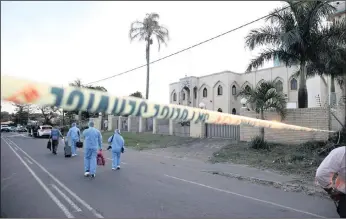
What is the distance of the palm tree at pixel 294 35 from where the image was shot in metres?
14.5

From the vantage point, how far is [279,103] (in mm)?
15727

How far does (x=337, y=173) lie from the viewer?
3635 millimetres

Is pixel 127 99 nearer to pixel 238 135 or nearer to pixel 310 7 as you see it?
pixel 310 7

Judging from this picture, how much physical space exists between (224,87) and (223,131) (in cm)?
1750

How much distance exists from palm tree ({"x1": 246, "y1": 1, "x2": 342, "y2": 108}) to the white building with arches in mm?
14692

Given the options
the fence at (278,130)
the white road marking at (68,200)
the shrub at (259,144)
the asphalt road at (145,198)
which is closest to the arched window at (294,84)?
the fence at (278,130)

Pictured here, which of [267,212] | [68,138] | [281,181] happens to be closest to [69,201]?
[267,212]

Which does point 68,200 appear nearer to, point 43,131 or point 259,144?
point 259,144

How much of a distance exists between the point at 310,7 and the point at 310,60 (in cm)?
251

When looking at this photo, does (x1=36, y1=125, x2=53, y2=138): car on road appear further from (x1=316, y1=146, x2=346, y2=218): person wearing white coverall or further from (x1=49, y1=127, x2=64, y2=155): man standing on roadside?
(x1=316, y1=146, x2=346, y2=218): person wearing white coverall

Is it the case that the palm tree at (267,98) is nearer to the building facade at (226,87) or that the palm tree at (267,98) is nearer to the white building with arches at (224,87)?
the building facade at (226,87)

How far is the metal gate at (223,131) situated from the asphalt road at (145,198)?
396 inches

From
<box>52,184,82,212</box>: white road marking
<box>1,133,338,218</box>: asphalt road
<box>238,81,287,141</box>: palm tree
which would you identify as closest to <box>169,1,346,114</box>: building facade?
<box>238,81,287,141</box>: palm tree

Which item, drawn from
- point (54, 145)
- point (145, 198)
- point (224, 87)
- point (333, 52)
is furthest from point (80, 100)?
point (224, 87)
